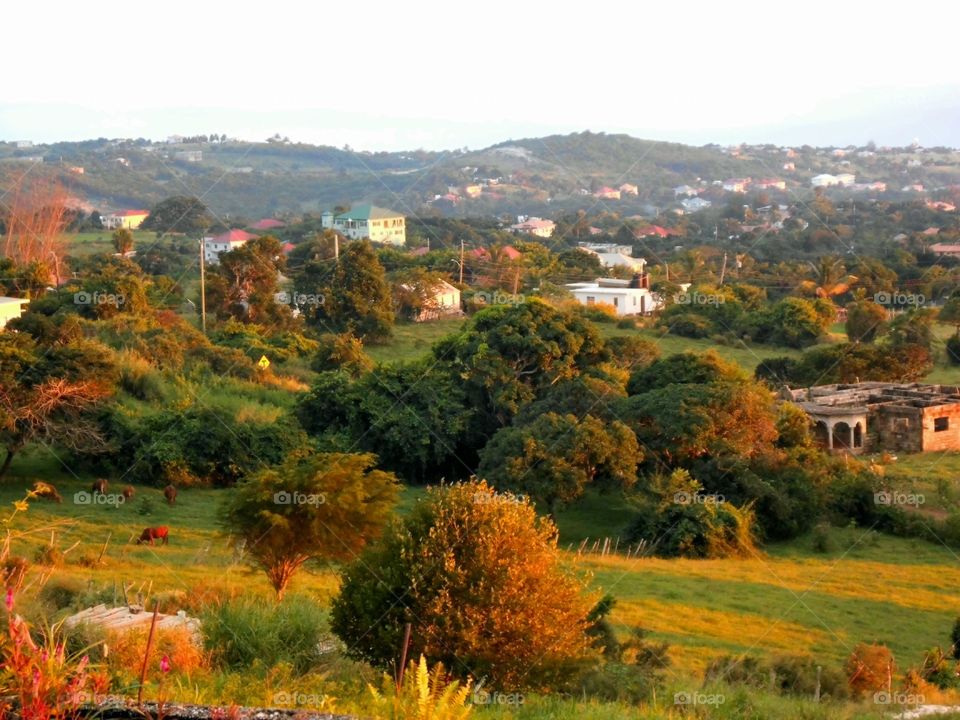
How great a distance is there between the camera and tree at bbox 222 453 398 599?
15734 millimetres

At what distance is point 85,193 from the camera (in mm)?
113312

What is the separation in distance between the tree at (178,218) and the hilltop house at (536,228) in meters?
24.0

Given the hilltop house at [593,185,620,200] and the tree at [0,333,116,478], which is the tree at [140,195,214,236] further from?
the hilltop house at [593,185,620,200]

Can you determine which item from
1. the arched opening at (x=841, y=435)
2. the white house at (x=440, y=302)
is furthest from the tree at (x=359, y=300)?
the arched opening at (x=841, y=435)

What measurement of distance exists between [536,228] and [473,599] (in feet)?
294

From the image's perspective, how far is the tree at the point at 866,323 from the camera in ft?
139

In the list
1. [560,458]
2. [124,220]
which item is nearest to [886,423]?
[560,458]

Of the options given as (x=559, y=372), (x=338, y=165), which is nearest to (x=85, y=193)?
(x=338, y=165)

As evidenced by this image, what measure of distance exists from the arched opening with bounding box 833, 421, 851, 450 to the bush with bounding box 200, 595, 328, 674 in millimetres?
18061

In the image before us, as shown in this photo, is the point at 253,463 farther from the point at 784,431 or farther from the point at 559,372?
the point at 784,431

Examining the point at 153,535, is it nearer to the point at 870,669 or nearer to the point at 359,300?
the point at 870,669

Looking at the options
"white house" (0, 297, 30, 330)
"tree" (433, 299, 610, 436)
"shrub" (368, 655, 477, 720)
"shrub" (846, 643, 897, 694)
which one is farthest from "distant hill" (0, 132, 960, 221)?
"shrub" (368, 655, 477, 720)

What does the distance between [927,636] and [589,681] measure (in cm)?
743

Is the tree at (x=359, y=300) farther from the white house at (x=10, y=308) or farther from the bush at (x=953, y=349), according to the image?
the bush at (x=953, y=349)
